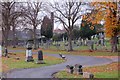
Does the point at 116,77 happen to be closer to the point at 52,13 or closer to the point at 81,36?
the point at 52,13

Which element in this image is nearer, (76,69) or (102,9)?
(76,69)

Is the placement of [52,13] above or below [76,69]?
above

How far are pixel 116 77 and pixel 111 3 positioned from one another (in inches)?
300

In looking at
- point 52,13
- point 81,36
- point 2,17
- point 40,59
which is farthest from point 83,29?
point 40,59

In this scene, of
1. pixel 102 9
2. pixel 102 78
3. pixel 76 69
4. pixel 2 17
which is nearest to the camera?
pixel 102 78

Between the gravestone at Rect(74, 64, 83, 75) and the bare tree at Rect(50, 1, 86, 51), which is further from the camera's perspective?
the bare tree at Rect(50, 1, 86, 51)

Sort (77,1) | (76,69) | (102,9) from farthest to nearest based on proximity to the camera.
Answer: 1. (77,1)
2. (102,9)
3. (76,69)

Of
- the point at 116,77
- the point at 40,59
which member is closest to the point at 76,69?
the point at 116,77

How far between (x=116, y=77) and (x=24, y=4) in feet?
129

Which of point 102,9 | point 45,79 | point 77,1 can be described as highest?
point 77,1

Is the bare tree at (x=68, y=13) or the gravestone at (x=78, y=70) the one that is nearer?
the gravestone at (x=78, y=70)

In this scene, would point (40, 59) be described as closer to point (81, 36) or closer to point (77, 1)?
point (77, 1)

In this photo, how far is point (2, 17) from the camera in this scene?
41.4 meters

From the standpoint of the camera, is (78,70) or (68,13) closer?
(78,70)
